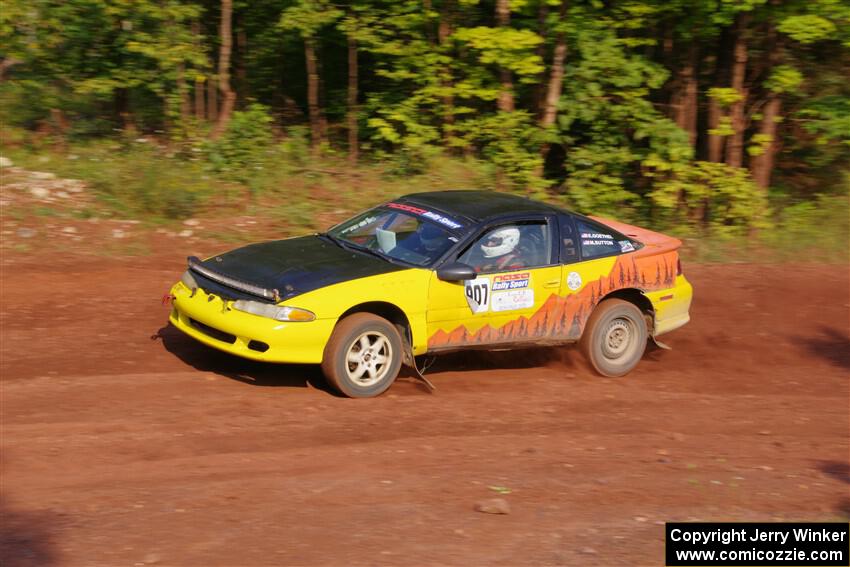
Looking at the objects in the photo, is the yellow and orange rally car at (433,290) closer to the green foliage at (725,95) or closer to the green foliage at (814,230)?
the green foliage at (814,230)

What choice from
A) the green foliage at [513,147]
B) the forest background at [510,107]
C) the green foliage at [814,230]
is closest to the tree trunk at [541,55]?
the forest background at [510,107]

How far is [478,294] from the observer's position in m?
8.02

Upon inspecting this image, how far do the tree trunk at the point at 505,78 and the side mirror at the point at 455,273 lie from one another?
7459mm

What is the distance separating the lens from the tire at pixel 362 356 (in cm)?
738

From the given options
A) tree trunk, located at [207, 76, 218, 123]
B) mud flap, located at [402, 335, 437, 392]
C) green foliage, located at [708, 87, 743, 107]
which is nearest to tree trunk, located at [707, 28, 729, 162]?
green foliage, located at [708, 87, 743, 107]

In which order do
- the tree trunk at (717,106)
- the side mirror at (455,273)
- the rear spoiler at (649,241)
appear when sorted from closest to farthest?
the side mirror at (455,273) → the rear spoiler at (649,241) → the tree trunk at (717,106)

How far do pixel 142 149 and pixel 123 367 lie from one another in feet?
21.8

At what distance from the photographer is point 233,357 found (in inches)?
328

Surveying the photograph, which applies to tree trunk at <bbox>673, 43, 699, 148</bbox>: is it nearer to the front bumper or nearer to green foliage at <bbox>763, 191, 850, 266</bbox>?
green foliage at <bbox>763, 191, 850, 266</bbox>

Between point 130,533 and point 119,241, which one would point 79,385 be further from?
point 119,241

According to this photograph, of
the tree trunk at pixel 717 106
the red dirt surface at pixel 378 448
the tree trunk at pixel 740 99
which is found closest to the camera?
the red dirt surface at pixel 378 448

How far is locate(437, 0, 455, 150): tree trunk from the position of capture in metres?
14.8

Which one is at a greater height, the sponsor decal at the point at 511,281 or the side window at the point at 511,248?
the side window at the point at 511,248

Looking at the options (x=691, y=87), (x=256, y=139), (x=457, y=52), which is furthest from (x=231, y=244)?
(x=691, y=87)
